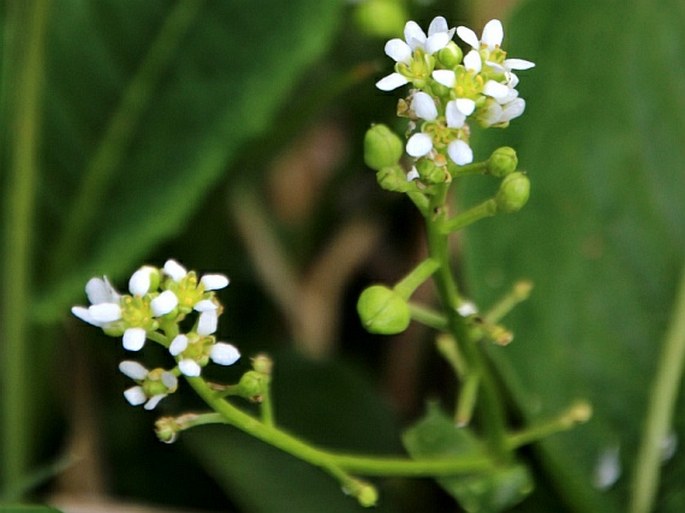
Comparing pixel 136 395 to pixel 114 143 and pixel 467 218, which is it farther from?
pixel 114 143

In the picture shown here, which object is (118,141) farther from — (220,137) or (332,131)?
(332,131)

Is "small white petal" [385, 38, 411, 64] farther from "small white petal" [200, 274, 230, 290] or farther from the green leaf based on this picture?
the green leaf

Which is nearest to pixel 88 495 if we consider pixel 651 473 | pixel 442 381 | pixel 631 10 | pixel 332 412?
pixel 332 412

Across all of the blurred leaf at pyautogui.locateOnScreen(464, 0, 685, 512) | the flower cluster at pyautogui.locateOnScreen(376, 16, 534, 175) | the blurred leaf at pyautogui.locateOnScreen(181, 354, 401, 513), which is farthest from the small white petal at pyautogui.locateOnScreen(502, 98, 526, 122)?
the blurred leaf at pyautogui.locateOnScreen(181, 354, 401, 513)

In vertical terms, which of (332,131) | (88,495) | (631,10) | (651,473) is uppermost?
(332,131)

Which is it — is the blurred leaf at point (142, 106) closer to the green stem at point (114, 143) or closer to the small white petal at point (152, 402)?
the green stem at point (114, 143)

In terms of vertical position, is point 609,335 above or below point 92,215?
below
